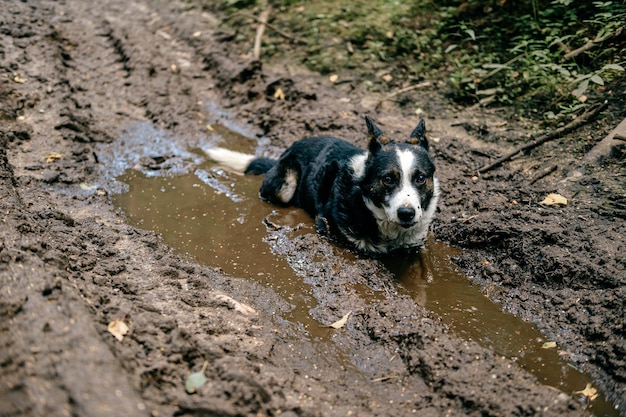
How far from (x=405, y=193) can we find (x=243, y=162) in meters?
2.69

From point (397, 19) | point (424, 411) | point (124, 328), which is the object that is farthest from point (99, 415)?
point (397, 19)

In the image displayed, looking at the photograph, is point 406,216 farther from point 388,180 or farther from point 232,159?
point 232,159

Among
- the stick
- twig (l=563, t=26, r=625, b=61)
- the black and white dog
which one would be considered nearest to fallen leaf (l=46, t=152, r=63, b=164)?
the black and white dog

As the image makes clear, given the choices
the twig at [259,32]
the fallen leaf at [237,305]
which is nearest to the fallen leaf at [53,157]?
the fallen leaf at [237,305]

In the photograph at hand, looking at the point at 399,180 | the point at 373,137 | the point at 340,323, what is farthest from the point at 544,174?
the point at 340,323

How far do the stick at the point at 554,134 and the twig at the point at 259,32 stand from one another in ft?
14.3

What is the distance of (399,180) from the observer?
4.67m

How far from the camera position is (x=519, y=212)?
16.5 feet

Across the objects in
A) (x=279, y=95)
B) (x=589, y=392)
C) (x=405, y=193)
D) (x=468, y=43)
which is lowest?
(x=279, y=95)

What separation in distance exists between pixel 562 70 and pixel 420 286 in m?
3.50

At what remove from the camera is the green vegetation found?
632cm

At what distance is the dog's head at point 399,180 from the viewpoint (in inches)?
178

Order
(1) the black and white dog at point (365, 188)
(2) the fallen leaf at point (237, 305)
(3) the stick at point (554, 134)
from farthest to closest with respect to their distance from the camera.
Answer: (3) the stick at point (554, 134)
(1) the black and white dog at point (365, 188)
(2) the fallen leaf at point (237, 305)

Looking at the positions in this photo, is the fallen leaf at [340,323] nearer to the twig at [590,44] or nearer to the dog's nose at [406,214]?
the dog's nose at [406,214]
